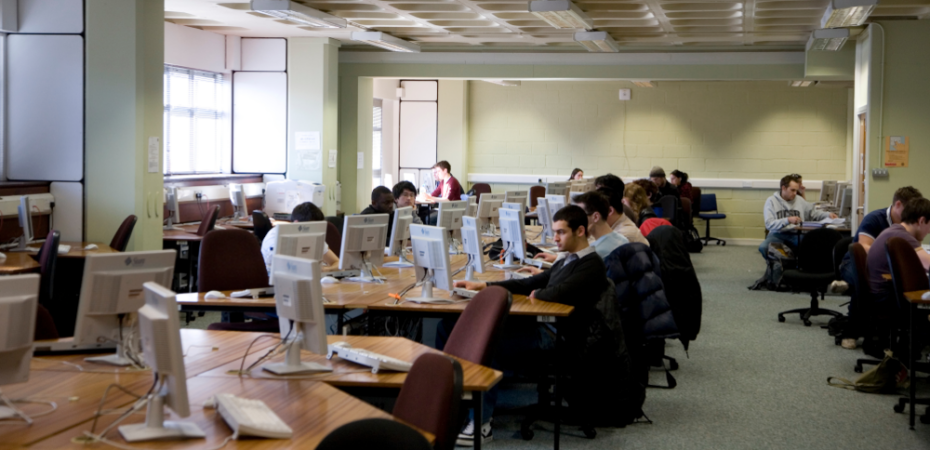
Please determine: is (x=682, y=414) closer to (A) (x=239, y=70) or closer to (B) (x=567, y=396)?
(B) (x=567, y=396)

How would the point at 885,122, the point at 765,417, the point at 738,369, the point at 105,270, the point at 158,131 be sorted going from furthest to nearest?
1. the point at 885,122
2. the point at 158,131
3. the point at 738,369
4. the point at 765,417
5. the point at 105,270

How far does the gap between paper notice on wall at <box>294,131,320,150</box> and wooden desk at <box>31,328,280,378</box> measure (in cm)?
746

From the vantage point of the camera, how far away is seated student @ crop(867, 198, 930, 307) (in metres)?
5.57

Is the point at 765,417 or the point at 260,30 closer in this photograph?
the point at 765,417

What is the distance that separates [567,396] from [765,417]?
1166 mm

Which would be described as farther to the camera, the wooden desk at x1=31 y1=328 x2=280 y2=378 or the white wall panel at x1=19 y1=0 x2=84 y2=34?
the white wall panel at x1=19 y1=0 x2=84 y2=34

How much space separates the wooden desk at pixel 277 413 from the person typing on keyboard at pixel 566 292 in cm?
148

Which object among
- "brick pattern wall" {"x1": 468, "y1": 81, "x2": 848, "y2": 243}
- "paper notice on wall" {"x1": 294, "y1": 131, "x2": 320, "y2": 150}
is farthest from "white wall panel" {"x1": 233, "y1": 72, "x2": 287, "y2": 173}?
"brick pattern wall" {"x1": 468, "y1": 81, "x2": 848, "y2": 243}

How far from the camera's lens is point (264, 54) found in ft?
35.7

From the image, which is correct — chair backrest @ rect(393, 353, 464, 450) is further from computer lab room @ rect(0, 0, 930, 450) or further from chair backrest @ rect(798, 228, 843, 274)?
chair backrest @ rect(798, 228, 843, 274)

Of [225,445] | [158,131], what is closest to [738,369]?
[225,445]

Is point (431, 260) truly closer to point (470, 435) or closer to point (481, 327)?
point (470, 435)

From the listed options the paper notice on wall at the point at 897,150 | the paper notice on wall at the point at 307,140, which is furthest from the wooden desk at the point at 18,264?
the paper notice on wall at the point at 897,150

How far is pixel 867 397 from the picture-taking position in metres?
5.27
